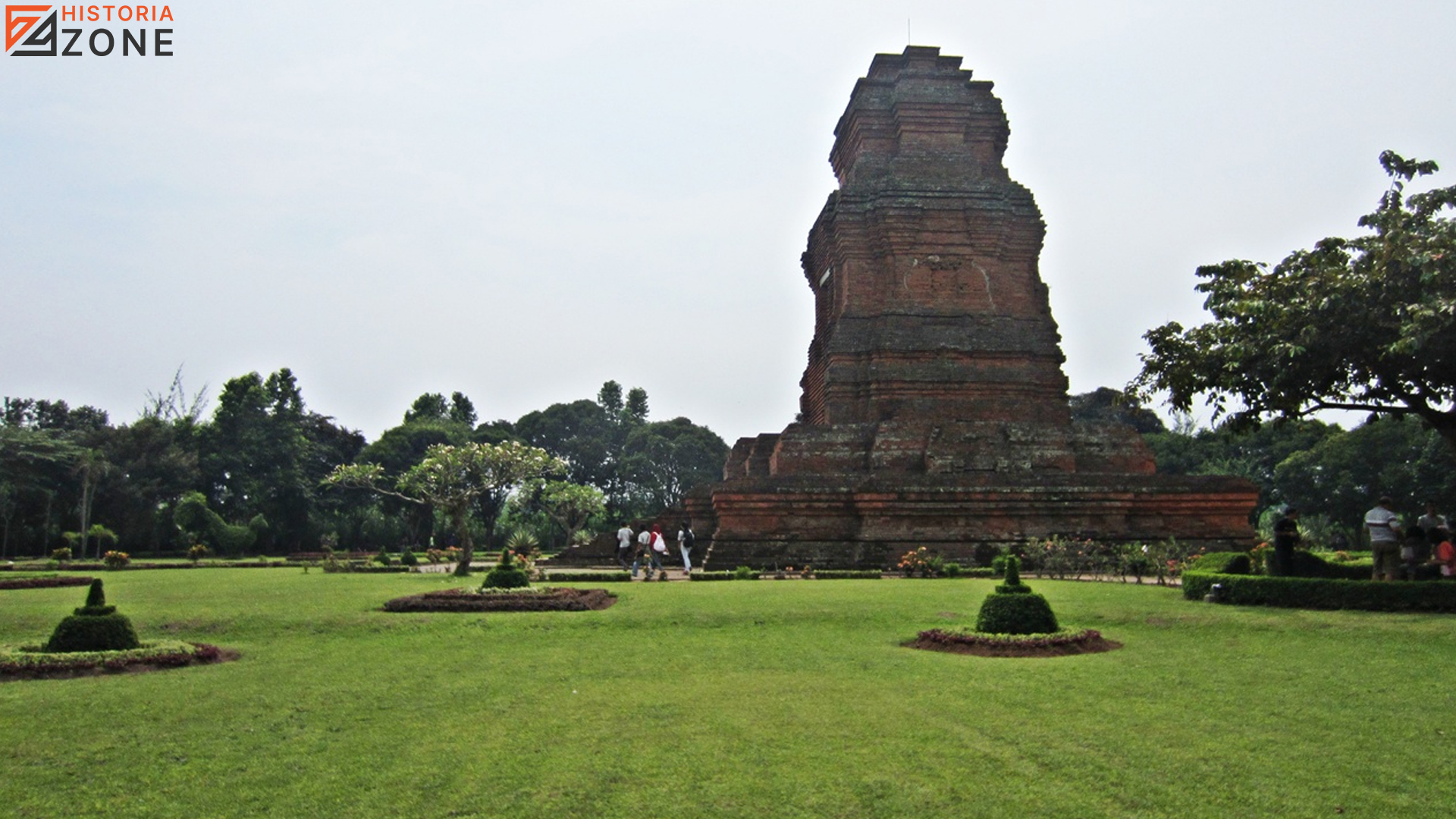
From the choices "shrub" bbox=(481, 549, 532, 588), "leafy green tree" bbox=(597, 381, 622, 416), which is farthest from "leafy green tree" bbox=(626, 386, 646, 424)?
"shrub" bbox=(481, 549, 532, 588)

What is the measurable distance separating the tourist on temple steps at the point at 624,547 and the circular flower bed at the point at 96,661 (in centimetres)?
1403

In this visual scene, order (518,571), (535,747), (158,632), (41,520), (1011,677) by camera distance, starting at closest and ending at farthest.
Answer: (535,747) < (1011,677) < (158,632) < (518,571) < (41,520)

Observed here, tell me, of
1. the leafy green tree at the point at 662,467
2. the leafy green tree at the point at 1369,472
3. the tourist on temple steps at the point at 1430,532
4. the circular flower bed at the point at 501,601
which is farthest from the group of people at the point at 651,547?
the leafy green tree at the point at 662,467

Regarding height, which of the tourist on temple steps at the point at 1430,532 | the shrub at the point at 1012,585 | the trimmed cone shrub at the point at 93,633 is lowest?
the trimmed cone shrub at the point at 93,633

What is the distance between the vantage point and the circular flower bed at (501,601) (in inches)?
539

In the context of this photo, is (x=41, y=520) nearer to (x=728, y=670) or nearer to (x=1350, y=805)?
(x=728, y=670)

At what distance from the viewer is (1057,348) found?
25938mm

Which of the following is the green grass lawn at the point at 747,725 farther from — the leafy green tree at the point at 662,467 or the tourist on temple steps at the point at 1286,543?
the leafy green tree at the point at 662,467

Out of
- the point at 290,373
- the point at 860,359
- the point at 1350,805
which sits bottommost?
the point at 1350,805

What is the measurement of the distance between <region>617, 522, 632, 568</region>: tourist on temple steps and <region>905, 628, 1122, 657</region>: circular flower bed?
13.9 meters

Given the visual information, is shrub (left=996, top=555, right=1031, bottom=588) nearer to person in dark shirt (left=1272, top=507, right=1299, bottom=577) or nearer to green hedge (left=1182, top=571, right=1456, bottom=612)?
green hedge (left=1182, top=571, right=1456, bottom=612)

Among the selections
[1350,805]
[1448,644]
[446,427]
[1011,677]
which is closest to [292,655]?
[1011,677]

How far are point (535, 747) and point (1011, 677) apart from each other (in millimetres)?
4088

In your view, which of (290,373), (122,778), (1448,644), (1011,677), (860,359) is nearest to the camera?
(122,778)
